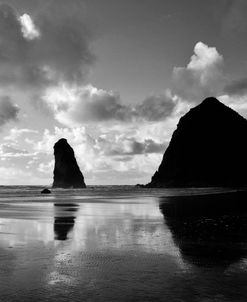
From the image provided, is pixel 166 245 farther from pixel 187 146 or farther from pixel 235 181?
pixel 187 146

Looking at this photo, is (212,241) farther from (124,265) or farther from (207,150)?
(207,150)

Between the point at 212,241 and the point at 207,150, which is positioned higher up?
the point at 207,150

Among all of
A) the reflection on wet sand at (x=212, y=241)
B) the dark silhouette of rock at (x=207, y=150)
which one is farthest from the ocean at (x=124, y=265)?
the dark silhouette of rock at (x=207, y=150)

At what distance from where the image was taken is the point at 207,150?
148 meters

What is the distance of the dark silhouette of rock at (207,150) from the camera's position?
138625mm

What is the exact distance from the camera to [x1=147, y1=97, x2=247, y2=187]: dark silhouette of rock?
13862 centimetres

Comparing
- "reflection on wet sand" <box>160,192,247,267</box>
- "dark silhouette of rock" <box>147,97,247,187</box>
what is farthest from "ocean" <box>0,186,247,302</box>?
"dark silhouette of rock" <box>147,97,247,187</box>

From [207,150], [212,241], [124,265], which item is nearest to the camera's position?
[124,265]

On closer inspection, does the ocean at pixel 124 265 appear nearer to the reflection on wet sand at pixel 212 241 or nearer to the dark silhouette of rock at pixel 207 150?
the reflection on wet sand at pixel 212 241

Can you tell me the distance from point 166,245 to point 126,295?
5688mm

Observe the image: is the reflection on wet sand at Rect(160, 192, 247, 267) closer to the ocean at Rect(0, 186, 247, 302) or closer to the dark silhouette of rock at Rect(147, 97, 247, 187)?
the ocean at Rect(0, 186, 247, 302)

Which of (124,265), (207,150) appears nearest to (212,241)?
(124,265)

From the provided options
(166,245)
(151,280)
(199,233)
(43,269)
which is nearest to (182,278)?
(151,280)

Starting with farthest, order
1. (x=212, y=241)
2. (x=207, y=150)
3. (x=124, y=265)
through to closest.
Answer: (x=207, y=150) < (x=212, y=241) < (x=124, y=265)
